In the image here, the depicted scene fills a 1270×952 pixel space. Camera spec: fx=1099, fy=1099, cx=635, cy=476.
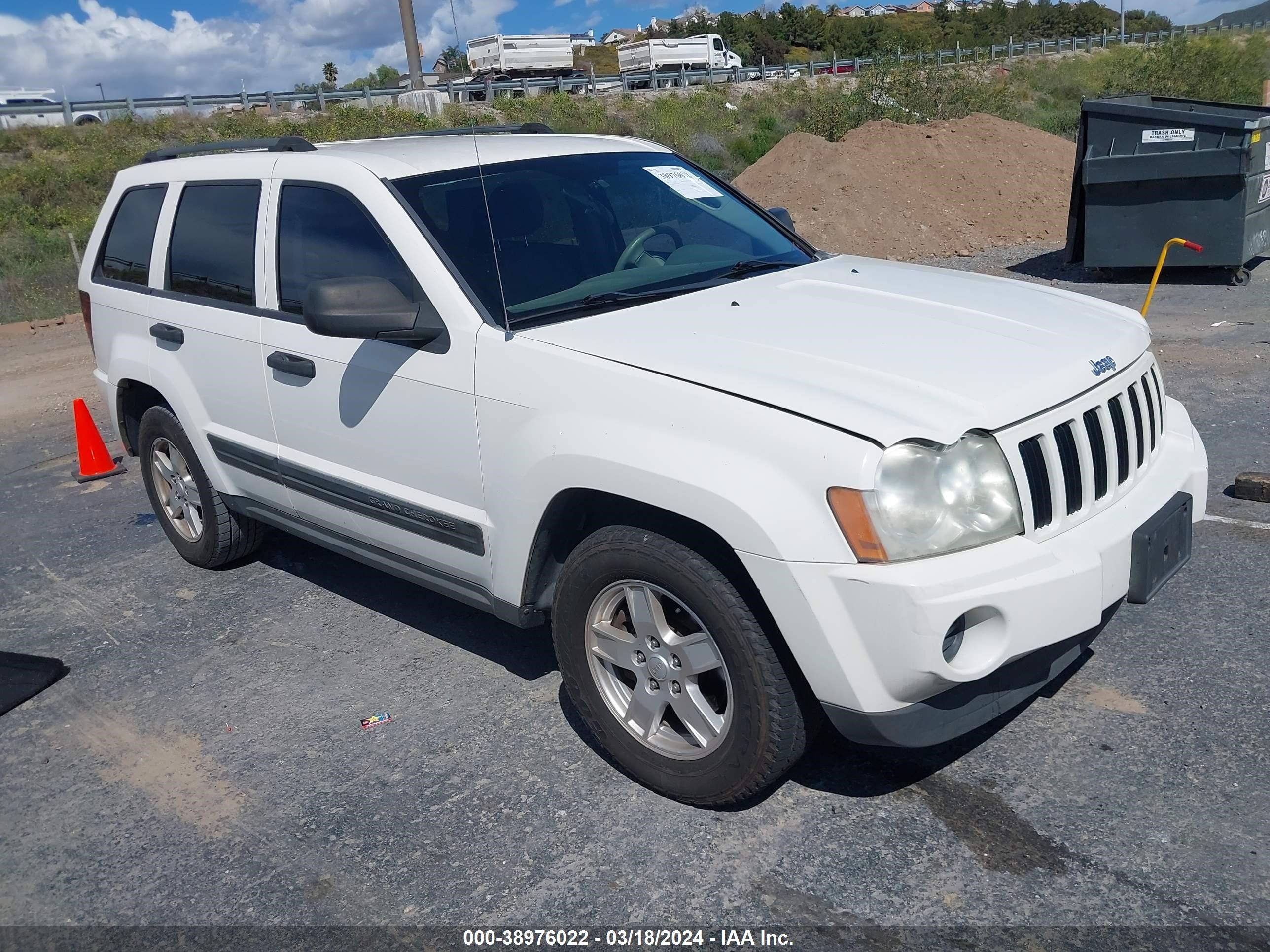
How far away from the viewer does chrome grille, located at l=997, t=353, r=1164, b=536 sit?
9.25ft

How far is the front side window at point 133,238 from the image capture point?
512cm

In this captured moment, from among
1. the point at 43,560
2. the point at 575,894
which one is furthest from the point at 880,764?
the point at 43,560

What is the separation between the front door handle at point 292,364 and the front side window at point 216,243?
33 centimetres

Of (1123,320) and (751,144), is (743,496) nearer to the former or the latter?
(1123,320)

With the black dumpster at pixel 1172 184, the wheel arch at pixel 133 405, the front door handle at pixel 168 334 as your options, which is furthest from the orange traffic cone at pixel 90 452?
the black dumpster at pixel 1172 184

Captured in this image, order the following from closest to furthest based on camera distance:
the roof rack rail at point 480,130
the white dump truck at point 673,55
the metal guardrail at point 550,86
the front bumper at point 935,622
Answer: the front bumper at point 935,622 → the roof rack rail at point 480,130 → the metal guardrail at point 550,86 → the white dump truck at point 673,55

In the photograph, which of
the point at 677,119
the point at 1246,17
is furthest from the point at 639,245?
the point at 1246,17

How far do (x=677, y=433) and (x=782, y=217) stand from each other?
2366mm

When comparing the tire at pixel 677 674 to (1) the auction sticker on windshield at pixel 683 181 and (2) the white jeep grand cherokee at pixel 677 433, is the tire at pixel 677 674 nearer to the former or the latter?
(2) the white jeep grand cherokee at pixel 677 433

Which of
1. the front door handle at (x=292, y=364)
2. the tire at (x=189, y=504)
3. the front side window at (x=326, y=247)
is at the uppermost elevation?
the front side window at (x=326, y=247)

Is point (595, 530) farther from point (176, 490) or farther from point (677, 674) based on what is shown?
point (176, 490)

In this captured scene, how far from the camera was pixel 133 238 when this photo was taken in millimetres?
5277

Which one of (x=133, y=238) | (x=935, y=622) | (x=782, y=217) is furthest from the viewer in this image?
(x=133, y=238)

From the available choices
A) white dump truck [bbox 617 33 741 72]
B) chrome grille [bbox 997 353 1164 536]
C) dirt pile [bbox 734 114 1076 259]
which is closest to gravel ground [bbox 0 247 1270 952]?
chrome grille [bbox 997 353 1164 536]
